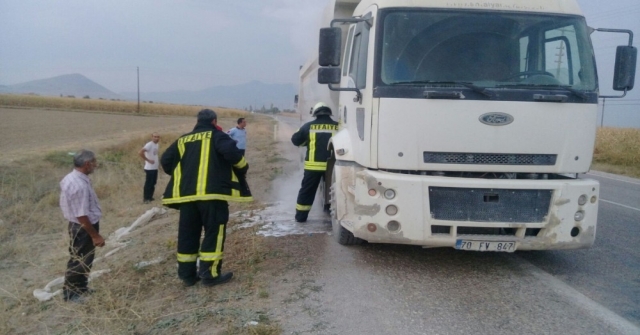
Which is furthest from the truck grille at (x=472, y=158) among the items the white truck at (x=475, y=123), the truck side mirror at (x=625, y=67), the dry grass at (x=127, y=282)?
the dry grass at (x=127, y=282)

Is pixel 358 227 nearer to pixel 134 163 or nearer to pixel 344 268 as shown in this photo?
pixel 344 268

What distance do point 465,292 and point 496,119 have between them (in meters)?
1.60

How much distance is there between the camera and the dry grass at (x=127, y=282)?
4.54 metres

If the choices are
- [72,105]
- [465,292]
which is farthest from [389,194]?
[72,105]

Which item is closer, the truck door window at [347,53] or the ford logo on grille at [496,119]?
the ford logo on grille at [496,119]

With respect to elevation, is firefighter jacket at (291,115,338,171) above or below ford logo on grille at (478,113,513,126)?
below

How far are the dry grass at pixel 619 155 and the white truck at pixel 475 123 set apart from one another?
14.8m

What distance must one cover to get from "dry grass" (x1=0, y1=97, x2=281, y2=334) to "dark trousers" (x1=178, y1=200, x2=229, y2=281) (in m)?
0.24

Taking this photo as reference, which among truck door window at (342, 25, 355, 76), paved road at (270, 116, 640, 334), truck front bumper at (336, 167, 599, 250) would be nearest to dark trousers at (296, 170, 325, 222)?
paved road at (270, 116, 640, 334)

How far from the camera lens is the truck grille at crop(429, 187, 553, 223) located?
5.05m

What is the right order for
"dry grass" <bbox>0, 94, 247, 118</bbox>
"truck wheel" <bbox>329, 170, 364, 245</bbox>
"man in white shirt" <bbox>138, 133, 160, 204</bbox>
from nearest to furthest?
"truck wheel" <bbox>329, 170, 364, 245</bbox> < "man in white shirt" <bbox>138, 133, 160, 204</bbox> < "dry grass" <bbox>0, 94, 247, 118</bbox>

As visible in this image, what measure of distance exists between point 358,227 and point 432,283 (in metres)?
0.87

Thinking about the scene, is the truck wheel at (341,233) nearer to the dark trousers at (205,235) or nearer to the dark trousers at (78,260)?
the dark trousers at (205,235)

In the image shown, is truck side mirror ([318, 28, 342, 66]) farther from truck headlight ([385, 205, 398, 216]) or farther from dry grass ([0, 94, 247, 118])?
dry grass ([0, 94, 247, 118])
